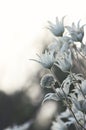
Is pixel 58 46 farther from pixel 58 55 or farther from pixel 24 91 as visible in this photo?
pixel 24 91

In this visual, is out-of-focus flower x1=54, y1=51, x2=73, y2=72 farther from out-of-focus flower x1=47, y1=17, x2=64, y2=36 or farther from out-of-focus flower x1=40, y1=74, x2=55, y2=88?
out-of-focus flower x1=47, y1=17, x2=64, y2=36

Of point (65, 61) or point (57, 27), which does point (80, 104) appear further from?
point (57, 27)

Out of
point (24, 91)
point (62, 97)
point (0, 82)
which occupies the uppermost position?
point (62, 97)

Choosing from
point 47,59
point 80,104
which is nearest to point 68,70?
point 47,59

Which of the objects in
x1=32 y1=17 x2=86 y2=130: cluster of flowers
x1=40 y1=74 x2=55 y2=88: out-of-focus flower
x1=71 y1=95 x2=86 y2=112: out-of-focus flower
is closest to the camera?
x1=71 y1=95 x2=86 y2=112: out-of-focus flower

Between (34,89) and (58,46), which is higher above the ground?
(58,46)

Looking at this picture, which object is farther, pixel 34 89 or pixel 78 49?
pixel 34 89


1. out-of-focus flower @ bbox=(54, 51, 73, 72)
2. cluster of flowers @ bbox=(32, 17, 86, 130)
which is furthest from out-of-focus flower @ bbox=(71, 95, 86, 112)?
out-of-focus flower @ bbox=(54, 51, 73, 72)

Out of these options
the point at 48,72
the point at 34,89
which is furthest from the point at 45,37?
the point at 48,72
